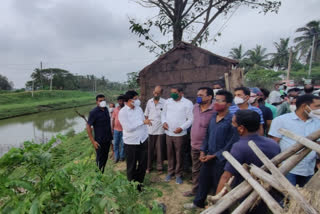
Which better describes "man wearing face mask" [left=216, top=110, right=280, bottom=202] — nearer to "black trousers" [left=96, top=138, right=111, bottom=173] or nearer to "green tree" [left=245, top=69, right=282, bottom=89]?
"black trousers" [left=96, top=138, right=111, bottom=173]

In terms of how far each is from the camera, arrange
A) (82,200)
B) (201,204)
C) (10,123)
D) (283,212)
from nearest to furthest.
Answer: (283,212) → (82,200) → (201,204) → (10,123)

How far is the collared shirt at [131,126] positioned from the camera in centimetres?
284

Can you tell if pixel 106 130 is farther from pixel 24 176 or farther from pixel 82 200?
pixel 82 200

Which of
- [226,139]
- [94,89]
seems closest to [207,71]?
[226,139]

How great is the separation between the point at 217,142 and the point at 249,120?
755 millimetres

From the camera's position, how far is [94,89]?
45344 mm

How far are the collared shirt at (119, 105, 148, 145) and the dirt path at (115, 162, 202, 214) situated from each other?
962 mm

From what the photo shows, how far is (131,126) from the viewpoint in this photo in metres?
2.83

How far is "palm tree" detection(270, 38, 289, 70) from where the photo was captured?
24453mm

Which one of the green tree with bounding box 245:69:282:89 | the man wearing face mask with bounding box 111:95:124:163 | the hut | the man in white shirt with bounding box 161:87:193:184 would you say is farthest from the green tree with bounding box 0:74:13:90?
the man in white shirt with bounding box 161:87:193:184

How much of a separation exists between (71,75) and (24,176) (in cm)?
4727

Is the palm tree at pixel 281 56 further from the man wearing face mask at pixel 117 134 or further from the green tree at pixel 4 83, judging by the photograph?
the green tree at pixel 4 83

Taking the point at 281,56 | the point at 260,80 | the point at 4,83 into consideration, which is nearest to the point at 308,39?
the point at 281,56

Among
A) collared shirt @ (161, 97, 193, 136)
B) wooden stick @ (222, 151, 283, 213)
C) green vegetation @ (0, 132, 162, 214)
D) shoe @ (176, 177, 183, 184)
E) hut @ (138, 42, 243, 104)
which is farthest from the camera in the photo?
hut @ (138, 42, 243, 104)
